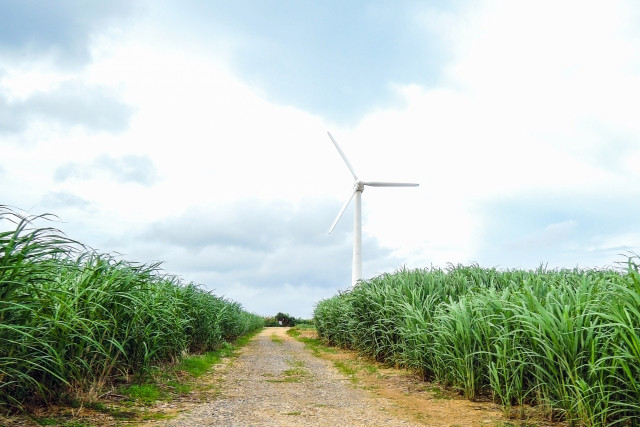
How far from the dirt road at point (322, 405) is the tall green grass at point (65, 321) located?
4.32 feet

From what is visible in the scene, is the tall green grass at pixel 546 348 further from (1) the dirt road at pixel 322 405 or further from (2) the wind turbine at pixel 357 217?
(2) the wind turbine at pixel 357 217

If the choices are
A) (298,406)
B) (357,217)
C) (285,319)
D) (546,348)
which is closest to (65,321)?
(298,406)

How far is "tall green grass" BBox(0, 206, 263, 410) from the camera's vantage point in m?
5.07

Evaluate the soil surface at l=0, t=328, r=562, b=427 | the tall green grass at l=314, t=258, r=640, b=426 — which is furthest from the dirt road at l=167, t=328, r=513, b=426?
the tall green grass at l=314, t=258, r=640, b=426

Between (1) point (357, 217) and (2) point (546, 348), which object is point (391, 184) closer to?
(1) point (357, 217)

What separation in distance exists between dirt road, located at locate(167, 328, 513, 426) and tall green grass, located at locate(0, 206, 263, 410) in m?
1.32

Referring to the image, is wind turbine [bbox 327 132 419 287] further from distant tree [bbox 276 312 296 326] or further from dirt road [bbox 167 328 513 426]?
distant tree [bbox 276 312 296 326]

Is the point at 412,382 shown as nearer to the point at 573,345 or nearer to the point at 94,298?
the point at 573,345

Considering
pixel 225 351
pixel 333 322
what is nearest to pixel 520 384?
pixel 225 351

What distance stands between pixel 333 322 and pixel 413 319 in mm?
8624

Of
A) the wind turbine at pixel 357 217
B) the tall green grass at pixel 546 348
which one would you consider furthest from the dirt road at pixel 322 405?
the wind turbine at pixel 357 217

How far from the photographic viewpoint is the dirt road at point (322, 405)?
5.87 m

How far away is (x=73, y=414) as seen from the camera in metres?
5.49

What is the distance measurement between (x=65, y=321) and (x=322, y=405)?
3380mm
